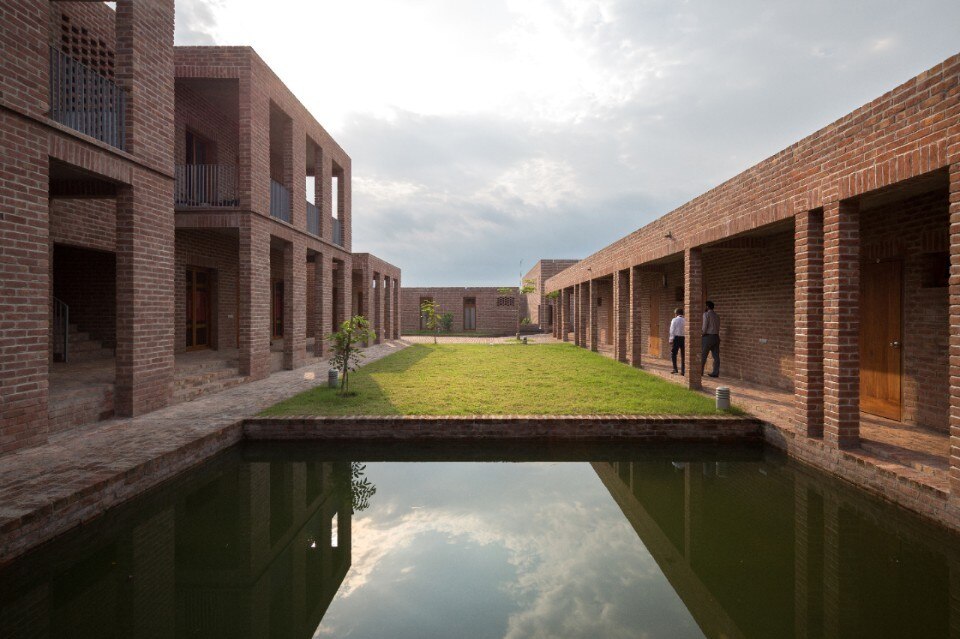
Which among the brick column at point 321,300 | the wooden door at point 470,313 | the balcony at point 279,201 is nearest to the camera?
the balcony at point 279,201

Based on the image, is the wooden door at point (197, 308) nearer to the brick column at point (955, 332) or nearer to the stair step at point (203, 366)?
the stair step at point (203, 366)

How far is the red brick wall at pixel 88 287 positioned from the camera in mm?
9742

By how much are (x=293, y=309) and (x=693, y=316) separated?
857 cm

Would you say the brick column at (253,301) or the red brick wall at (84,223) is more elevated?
the red brick wall at (84,223)

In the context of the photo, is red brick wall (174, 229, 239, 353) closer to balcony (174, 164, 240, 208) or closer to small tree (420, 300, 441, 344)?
balcony (174, 164, 240, 208)

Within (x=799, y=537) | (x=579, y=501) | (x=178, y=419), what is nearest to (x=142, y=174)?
(x=178, y=419)

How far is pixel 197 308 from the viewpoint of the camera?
38.0 feet

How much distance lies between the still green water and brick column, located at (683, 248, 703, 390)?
135 inches

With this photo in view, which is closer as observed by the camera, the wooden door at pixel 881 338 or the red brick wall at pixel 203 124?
the wooden door at pixel 881 338

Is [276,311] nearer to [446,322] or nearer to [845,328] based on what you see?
[446,322]

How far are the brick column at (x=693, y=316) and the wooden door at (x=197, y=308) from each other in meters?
11.1

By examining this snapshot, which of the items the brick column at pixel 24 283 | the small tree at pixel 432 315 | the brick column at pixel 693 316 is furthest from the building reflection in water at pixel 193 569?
the small tree at pixel 432 315

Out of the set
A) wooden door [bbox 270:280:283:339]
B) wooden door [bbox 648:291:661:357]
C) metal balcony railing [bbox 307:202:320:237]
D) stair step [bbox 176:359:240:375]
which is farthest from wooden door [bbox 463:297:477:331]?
stair step [bbox 176:359:240:375]

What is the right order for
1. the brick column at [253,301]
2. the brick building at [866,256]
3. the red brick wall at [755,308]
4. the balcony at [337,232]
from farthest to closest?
the balcony at [337,232] → the brick column at [253,301] → the red brick wall at [755,308] → the brick building at [866,256]
